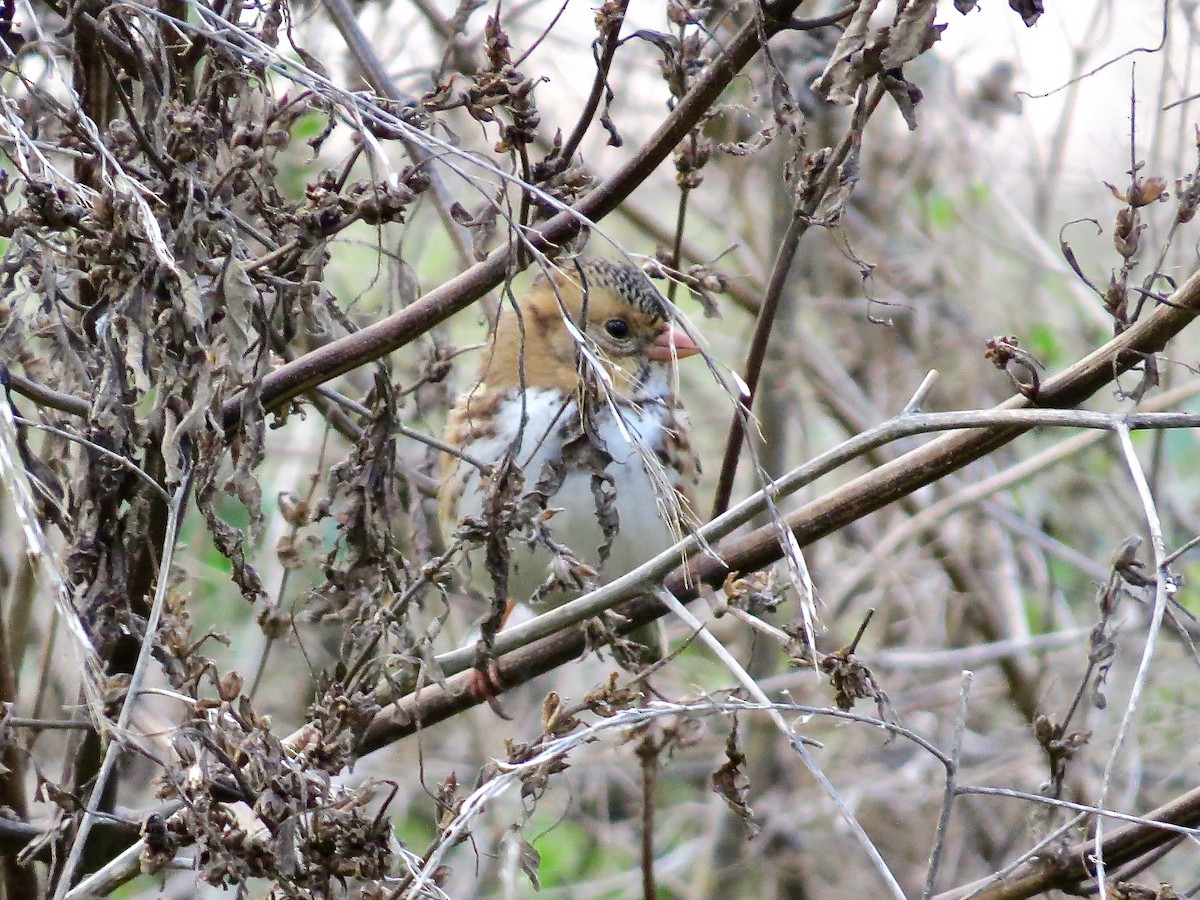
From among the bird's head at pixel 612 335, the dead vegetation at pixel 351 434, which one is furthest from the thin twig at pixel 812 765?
the bird's head at pixel 612 335

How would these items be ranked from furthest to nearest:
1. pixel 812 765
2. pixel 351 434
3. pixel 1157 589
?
pixel 351 434 → pixel 1157 589 → pixel 812 765

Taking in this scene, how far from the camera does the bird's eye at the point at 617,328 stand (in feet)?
11.5

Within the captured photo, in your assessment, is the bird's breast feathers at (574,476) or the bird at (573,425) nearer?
the bird at (573,425)

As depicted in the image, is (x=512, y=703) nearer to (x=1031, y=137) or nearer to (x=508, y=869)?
(x=1031, y=137)

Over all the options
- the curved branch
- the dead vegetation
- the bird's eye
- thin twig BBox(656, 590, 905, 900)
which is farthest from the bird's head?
thin twig BBox(656, 590, 905, 900)

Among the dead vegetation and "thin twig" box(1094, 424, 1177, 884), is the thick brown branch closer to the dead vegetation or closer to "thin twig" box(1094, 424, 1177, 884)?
the dead vegetation

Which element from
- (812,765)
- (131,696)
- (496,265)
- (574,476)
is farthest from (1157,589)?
(574,476)

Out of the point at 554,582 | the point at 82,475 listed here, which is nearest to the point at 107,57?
the point at 82,475

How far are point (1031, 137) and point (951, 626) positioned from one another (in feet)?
5.57

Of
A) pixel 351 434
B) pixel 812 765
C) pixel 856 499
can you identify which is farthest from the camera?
pixel 351 434

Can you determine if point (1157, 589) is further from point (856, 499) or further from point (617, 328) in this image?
point (617, 328)

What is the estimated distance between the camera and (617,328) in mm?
3496

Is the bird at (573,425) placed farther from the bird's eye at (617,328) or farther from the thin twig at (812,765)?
the thin twig at (812,765)

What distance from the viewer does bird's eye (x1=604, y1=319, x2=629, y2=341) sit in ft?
11.5
